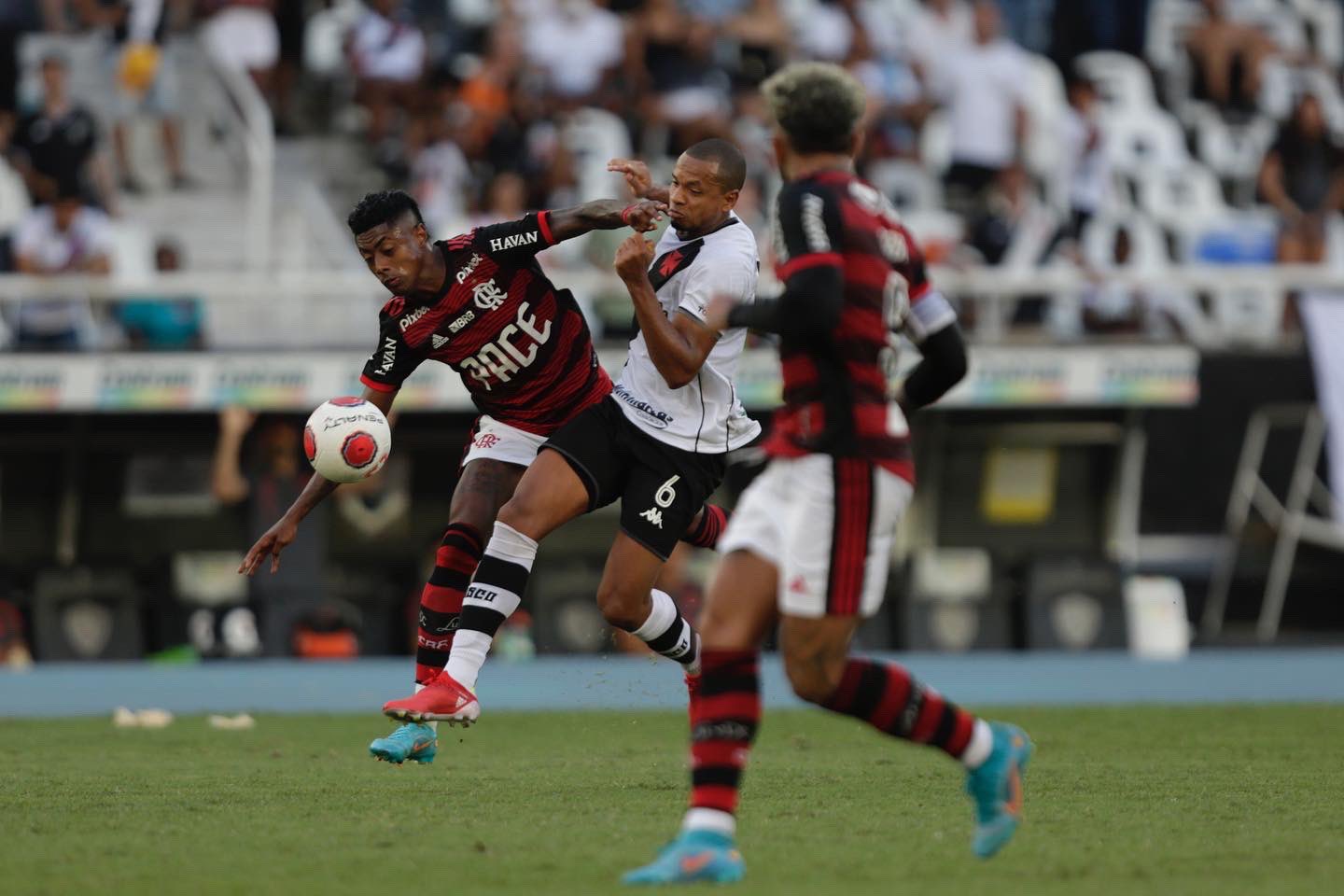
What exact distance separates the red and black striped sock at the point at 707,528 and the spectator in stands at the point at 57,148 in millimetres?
9558

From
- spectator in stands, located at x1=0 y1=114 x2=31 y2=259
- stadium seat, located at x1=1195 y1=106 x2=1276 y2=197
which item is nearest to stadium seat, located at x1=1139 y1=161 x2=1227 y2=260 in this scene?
stadium seat, located at x1=1195 y1=106 x2=1276 y2=197

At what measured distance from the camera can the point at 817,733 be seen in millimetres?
10953

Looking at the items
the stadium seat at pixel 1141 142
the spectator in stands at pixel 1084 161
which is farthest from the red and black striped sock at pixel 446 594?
the stadium seat at pixel 1141 142

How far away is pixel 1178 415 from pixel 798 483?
12.5 m

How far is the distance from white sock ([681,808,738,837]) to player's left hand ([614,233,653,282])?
2038mm

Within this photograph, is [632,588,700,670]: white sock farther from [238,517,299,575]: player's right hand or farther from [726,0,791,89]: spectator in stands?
[726,0,791,89]: spectator in stands

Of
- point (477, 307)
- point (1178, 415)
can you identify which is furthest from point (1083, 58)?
point (477, 307)

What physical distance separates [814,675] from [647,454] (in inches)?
108

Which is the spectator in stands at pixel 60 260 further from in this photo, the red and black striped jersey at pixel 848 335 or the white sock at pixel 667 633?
the red and black striped jersey at pixel 848 335

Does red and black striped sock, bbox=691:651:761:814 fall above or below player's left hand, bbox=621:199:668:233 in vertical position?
below

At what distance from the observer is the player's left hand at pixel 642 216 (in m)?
7.90

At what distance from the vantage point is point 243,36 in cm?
1886

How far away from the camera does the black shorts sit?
27.7 ft

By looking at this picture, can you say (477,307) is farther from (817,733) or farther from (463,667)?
(817,733)
